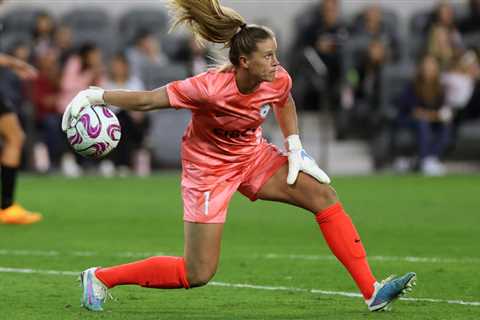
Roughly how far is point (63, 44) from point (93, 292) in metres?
14.6

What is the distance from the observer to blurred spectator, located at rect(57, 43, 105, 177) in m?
21.5

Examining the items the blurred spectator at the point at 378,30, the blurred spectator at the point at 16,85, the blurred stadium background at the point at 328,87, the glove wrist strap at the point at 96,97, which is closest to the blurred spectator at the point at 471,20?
the blurred stadium background at the point at 328,87

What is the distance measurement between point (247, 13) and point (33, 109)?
4841mm

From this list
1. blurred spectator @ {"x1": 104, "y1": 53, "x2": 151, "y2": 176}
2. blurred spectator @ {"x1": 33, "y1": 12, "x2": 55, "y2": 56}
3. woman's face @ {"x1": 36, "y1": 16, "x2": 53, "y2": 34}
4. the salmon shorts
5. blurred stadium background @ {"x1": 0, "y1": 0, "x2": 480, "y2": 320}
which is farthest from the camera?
woman's face @ {"x1": 36, "y1": 16, "x2": 53, "y2": 34}

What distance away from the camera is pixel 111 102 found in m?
7.86

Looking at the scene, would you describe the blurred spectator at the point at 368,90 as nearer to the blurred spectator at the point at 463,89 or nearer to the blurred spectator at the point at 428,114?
the blurred spectator at the point at 428,114

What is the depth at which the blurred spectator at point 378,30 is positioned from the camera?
2286 cm

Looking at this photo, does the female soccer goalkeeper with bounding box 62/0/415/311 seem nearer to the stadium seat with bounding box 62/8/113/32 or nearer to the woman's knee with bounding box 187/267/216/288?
the woman's knee with bounding box 187/267/216/288

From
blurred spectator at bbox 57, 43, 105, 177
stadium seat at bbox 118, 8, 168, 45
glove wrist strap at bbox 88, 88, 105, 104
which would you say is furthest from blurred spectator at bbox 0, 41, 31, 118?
glove wrist strap at bbox 88, 88, 105, 104

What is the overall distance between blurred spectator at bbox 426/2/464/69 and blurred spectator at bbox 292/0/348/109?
146 centimetres

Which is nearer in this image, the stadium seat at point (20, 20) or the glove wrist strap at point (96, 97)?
the glove wrist strap at point (96, 97)

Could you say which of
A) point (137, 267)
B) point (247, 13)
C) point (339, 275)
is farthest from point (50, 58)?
point (137, 267)

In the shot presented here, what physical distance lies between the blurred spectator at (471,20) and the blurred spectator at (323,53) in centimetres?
237

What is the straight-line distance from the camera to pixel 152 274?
26.9 ft
